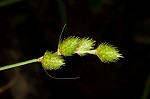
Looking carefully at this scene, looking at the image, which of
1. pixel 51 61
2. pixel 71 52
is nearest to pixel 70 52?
pixel 71 52

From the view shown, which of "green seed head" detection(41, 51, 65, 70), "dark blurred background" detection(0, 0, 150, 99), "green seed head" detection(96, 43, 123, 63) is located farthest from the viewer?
"dark blurred background" detection(0, 0, 150, 99)

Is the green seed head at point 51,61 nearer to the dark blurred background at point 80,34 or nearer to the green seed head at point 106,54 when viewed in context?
the green seed head at point 106,54

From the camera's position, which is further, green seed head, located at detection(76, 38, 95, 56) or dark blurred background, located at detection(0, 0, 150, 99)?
dark blurred background, located at detection(0, 0, 150, 99)

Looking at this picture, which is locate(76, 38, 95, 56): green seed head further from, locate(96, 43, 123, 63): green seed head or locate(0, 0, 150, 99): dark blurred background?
locate(0, 0, 150, 99): dark blurred background

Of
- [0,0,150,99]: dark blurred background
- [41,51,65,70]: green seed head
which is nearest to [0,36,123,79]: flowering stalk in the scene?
[41,51,65,70]: green seed head

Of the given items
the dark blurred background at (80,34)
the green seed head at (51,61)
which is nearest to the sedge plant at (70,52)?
the green seed head at (51,61)

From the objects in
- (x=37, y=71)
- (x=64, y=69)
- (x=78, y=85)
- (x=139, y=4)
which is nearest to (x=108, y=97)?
(x=78, y=85)

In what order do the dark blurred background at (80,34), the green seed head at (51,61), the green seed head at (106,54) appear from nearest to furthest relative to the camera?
the green seed head at (51,61) < the green seed head at (106,54) < the dark blurred background at (80,34)

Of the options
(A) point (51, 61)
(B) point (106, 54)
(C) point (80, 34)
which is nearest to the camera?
(A) point (51, 61)

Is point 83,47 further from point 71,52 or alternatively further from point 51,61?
point 51,61

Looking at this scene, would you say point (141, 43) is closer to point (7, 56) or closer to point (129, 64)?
point (129, 64)
